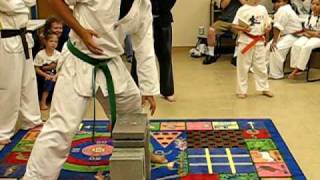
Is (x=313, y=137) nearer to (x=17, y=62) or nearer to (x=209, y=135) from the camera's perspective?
(x=209, y=135)

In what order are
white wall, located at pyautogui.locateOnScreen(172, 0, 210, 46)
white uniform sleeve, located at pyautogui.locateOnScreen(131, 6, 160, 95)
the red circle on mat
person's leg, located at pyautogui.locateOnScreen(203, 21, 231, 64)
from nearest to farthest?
white uniform sleeve, located at pyautogui.locateOnScreen(131, 6, 160, 95) → the red circle on mat → person's leg, located at pyautogui.locateOnScreen(203, 21, 231, 64) → white wall, located at pyautogui.locateOnScreen(172, 0, 210, 46)

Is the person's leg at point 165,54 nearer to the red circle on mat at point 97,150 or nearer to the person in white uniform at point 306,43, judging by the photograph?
the red circle on mat at point 97,150

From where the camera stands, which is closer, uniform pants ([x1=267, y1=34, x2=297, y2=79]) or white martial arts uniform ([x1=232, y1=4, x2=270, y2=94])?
white martial arts uniform ([x1=232, y1=4, x2=270, y2=94])

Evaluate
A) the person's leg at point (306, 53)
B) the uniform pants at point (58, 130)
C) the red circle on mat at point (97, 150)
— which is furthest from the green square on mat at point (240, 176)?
the person's leg at point (306, 53)

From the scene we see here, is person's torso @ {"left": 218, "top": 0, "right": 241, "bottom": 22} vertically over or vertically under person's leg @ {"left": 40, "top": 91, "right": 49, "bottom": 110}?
over

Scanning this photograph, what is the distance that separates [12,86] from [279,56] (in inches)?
131

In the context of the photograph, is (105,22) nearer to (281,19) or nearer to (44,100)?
(44,100)

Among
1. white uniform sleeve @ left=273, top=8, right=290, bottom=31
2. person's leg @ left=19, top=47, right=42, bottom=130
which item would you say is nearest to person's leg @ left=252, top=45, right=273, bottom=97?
white uniform sleeve @ left=273, top=8, right=290, bottom=31

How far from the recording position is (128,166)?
2334mm

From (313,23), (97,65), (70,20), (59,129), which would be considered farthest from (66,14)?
(313,23)

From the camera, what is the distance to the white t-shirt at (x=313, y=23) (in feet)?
18.5

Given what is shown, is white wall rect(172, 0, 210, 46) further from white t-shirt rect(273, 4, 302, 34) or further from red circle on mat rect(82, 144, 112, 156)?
red circle on mat rect(82, 144, 112, 156)

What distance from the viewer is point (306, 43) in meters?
5.53

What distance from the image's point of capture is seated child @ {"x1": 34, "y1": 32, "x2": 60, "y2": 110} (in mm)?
4504
